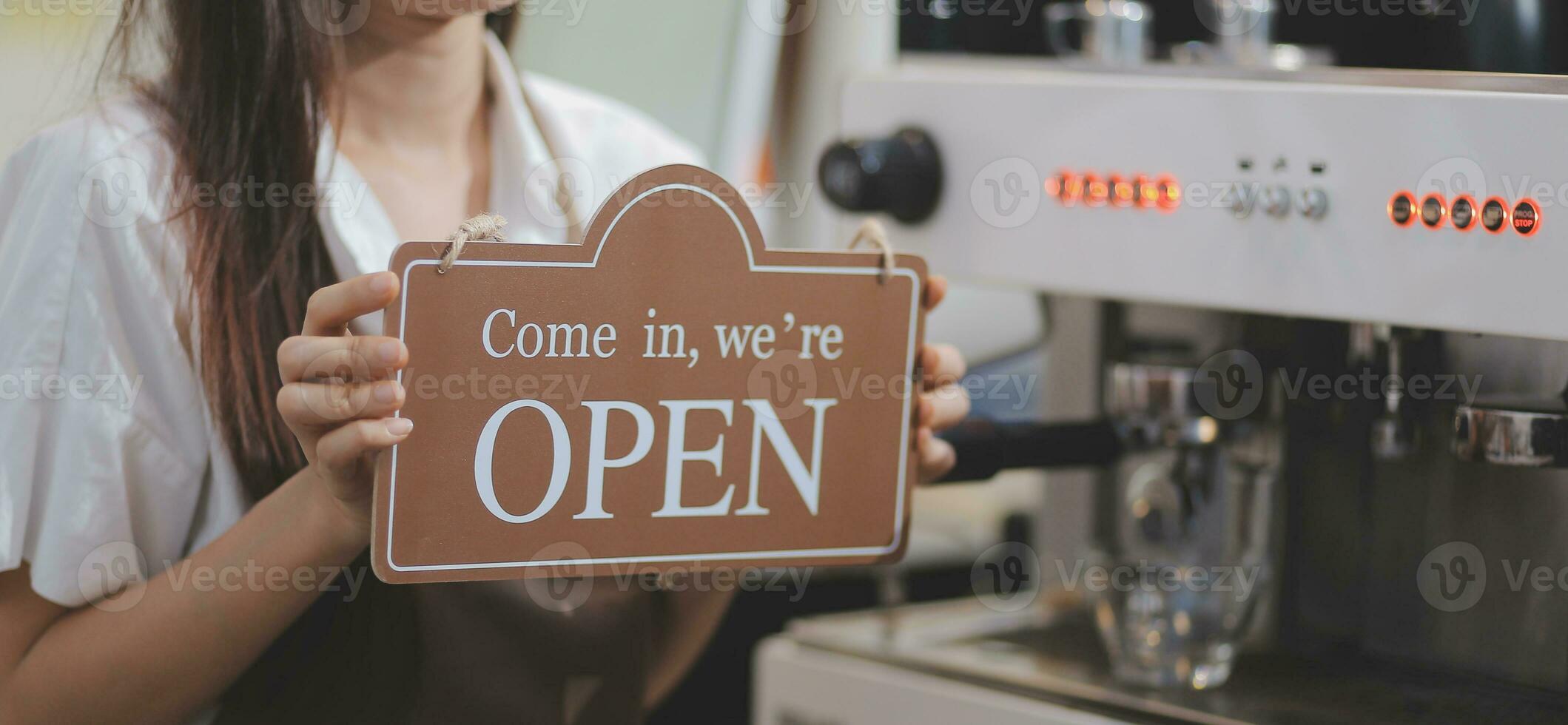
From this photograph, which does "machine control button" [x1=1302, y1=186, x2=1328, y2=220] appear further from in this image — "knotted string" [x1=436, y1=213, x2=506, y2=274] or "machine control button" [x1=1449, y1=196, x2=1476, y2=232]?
"knotted string" [x1=436, y1=213, x2=506, y2=274]

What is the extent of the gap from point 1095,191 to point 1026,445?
0.50 ft

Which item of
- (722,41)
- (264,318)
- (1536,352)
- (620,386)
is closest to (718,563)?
(620,386)

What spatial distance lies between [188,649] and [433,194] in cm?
27

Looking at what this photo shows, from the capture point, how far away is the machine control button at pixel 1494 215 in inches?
Answer: 25.2

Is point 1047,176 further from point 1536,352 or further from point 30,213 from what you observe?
point 30,213

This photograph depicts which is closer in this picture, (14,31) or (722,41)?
(14,31)

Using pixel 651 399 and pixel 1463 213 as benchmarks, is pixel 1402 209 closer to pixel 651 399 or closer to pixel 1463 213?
pixel 1463 213

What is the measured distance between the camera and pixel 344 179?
2.44 ft
